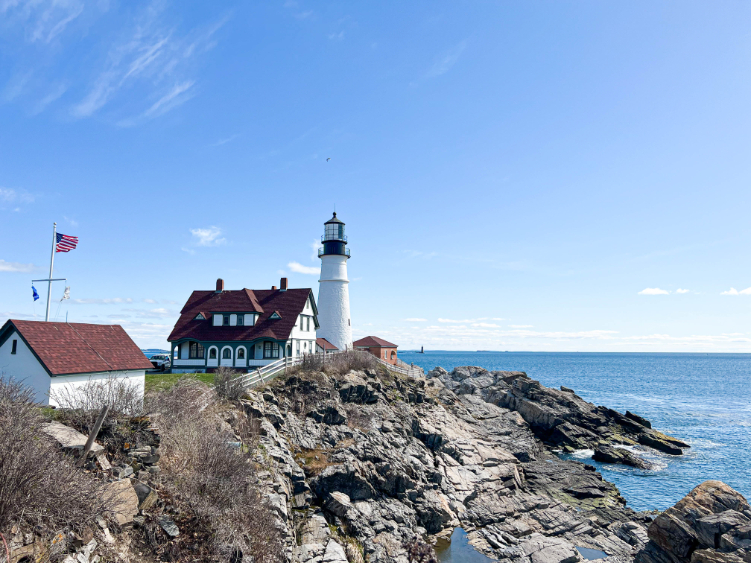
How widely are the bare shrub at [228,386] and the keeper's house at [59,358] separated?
11.0 ft

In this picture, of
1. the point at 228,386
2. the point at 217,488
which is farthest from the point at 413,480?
the point at 217,488

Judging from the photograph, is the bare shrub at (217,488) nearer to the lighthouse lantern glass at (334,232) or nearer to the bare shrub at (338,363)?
the bare shrub at (338,363)

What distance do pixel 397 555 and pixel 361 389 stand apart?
1325 centimetres

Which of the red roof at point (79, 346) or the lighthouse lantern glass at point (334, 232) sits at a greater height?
the lighthouse lantern glass at point (334, 232)

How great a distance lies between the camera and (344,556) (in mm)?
15000

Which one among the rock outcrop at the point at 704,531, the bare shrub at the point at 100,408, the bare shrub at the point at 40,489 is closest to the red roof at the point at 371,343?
the rock outcrop at the point at 704,531

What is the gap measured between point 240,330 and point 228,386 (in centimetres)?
Result: 1427

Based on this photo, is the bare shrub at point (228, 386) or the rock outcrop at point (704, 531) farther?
the bare shrub at point (228, 386)

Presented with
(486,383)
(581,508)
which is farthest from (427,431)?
(486,383)

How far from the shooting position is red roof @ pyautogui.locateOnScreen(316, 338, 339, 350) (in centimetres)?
4106

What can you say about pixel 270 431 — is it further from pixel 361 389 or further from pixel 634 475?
pixel 634 475

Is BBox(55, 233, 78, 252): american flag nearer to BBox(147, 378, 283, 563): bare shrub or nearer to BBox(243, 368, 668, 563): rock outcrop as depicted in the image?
BBox(147, 378, 283, 563): bare shrub

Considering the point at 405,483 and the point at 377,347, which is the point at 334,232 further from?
the point at 405,483

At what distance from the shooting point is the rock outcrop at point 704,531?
14.6 metres
